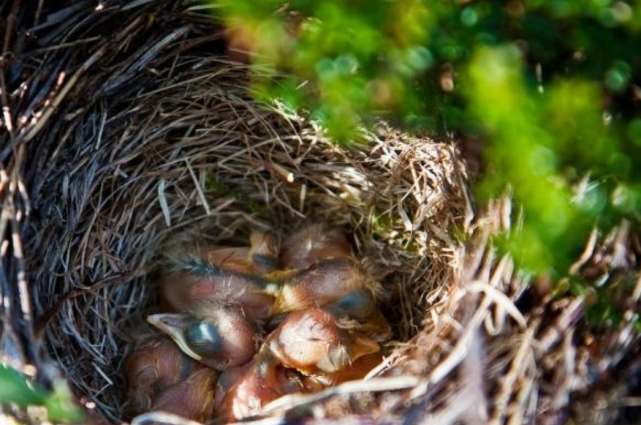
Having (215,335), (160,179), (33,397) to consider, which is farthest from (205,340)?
(33,397)

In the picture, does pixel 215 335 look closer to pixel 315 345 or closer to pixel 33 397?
pixel 315 345

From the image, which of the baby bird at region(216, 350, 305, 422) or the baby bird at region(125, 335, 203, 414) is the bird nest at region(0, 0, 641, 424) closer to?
the baby bird at region(125, 335, 203, 414)

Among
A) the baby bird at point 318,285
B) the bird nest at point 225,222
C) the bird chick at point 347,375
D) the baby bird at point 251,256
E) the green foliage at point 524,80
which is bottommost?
the bird chick at point 347,375

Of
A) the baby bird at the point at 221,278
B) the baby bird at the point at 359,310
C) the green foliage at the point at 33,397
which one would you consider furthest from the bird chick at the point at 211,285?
the green foliage at the point at 33,397

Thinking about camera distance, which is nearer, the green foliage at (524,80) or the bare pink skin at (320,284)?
the green foliage at (524,80)

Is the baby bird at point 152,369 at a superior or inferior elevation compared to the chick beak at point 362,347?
inferior

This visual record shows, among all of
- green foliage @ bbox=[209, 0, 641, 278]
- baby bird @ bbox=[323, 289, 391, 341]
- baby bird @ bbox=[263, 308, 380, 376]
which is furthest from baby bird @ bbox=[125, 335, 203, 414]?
green foliage @ bbox=[209, 0, 641, 278]

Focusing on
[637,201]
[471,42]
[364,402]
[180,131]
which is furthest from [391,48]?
[180,131]

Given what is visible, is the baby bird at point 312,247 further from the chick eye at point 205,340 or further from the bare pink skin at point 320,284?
the chick eye at point 205,340
